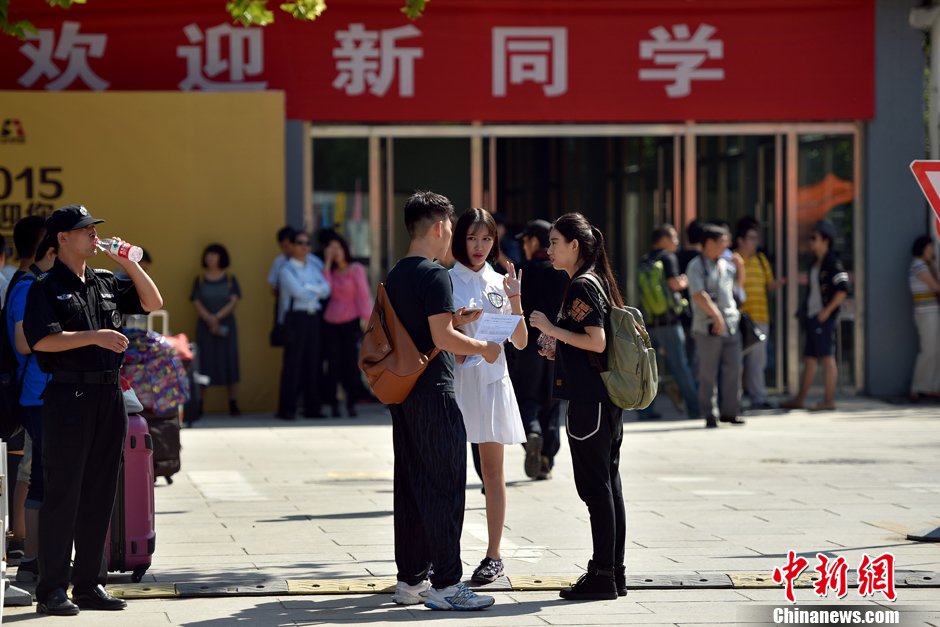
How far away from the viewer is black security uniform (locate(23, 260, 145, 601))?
22.2 feet

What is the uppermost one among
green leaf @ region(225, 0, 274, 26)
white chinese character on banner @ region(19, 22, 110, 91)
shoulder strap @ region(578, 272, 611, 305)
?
white chinese character on banner @ region(19, 22, 110, 91)

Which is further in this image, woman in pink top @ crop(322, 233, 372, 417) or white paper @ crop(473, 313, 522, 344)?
woman in pink top @ crop(322, 233, 372, 417)

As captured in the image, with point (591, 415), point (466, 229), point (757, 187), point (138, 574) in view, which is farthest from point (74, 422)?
point (757, 187)

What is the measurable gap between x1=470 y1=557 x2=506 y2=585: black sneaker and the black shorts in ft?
30.3

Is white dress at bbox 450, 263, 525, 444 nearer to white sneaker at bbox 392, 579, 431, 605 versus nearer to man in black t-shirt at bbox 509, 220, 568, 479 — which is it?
white sneaker at bbox 392, 579, 431, 605

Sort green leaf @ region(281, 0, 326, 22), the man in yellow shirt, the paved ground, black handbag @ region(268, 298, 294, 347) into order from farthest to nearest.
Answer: the man in yellow shirt < black handbag @ region(268, 298, 294, 347) < green leaf @ region(281, 0, 326, 22) < the paved ground

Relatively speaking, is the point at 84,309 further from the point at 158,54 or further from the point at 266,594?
the point at 158,54

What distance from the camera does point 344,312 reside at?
15703 mm

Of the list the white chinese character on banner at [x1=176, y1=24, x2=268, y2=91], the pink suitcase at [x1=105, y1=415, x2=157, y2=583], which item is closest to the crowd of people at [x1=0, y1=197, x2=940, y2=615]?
the pink suitcase at [x1=105, y1=415, x2=157, y2=583]

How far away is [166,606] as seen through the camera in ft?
22.7

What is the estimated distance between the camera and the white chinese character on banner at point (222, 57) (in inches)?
651

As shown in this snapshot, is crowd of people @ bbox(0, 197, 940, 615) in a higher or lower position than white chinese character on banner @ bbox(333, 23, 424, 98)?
lower

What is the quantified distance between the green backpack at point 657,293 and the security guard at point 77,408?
8.52 m

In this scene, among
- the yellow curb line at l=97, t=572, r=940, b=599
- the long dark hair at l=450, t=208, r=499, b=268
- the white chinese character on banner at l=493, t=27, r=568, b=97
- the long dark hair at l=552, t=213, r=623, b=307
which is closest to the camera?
the yellow curb line at l=97, t=572, r=940, b=599
